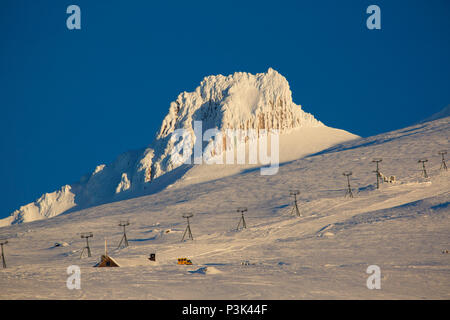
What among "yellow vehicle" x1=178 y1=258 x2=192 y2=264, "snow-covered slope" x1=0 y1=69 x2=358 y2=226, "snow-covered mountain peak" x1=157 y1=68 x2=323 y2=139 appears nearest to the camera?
"yellow vehicle" x1=178 y1=258 x2=192 y2=264

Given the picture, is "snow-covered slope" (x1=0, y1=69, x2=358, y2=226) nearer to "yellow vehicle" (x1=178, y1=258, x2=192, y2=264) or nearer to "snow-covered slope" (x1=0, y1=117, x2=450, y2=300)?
"snow-covered slope" (x1=0, y1=117, x2=450, y2=300)

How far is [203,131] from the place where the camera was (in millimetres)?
160000

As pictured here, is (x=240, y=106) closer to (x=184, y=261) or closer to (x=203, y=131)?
(x=203, y=131)

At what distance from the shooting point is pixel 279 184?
102562 millimetres

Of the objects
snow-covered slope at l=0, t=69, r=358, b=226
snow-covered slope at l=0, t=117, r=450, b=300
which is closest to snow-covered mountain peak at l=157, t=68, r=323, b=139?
snow-covered slope at l=0, t=69, r=358, b=226

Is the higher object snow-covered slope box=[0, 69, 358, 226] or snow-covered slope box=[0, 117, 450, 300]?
snow-covered slope box=[0, 69, 358, 226]

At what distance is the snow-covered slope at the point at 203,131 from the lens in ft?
496

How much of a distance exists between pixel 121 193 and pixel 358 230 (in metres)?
97.2

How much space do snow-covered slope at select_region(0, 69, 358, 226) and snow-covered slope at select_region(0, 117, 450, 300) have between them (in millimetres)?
27292

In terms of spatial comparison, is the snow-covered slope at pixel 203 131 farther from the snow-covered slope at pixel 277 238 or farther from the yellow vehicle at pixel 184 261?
the yellow vehicle at pixel 184 261

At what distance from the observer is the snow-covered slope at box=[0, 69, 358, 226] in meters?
151

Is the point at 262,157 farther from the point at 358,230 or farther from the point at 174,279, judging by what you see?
the point at 174,279

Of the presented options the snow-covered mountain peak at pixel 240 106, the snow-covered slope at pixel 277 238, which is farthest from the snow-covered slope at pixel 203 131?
the snow-covered slope at pixel 277 238
